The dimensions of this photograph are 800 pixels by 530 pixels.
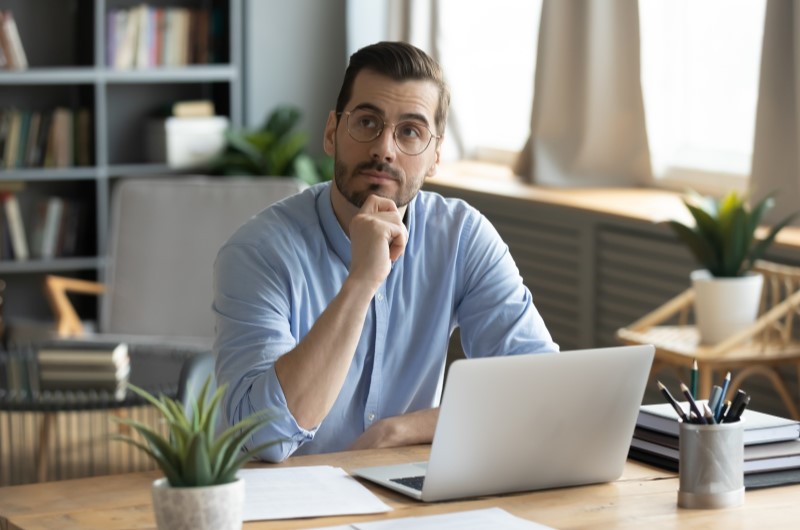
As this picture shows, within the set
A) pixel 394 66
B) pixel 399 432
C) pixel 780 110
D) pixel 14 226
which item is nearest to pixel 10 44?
pixel 14 226

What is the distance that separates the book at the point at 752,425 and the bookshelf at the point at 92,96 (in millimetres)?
3957

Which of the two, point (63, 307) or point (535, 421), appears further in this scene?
point (63, 307)

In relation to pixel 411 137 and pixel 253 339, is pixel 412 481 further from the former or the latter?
pixel 411 137

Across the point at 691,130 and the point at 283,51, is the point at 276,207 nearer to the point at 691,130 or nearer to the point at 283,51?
the point at 691,130

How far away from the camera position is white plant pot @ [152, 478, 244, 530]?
1465 mm

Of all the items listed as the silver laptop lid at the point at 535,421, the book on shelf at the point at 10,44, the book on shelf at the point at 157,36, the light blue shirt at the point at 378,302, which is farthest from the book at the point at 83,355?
the book on shelf at the point at 157,36

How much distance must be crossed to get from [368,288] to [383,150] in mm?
252

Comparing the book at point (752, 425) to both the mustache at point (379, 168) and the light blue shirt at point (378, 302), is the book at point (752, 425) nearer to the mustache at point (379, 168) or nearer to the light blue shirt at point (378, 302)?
the light blue shirt at point (378, 302)

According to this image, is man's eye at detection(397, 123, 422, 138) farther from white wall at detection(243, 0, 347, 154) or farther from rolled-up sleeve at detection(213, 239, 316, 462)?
white wall at detection(243, 0, 347, 154)

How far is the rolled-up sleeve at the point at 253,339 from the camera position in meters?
2.04

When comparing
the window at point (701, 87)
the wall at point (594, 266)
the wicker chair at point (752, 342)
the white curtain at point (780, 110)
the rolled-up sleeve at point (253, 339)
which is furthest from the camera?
the window at point (701, 87)

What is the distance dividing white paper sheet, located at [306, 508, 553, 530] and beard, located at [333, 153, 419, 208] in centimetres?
Result: 70

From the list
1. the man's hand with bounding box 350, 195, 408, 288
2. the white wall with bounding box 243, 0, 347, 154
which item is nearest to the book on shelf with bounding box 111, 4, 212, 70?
the white wall with bounding box 243, 0, 347, 154

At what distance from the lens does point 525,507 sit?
176 centimetres
